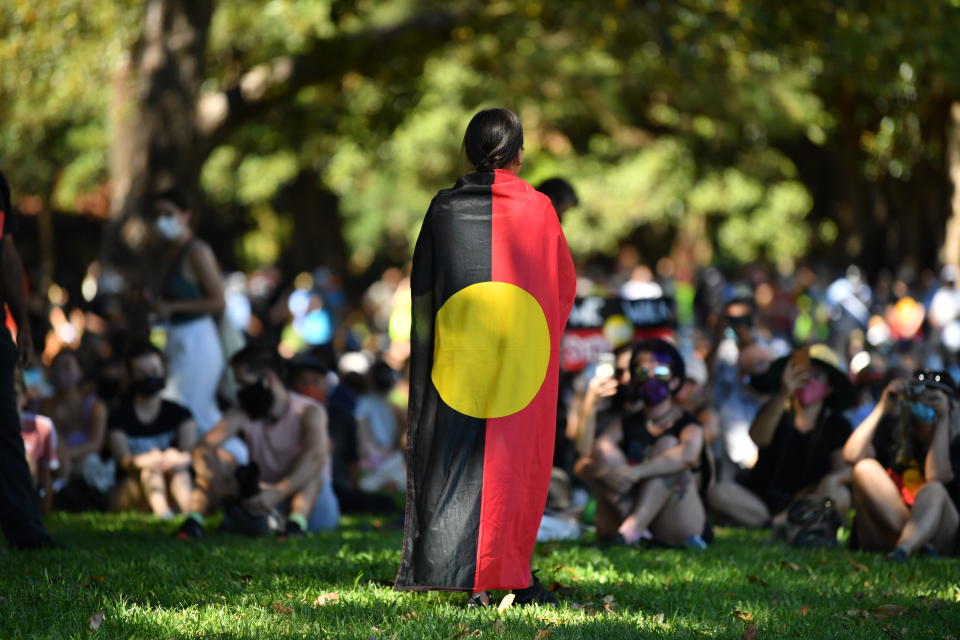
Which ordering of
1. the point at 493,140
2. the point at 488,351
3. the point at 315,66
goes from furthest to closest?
1. the point at 315,66
2. the point at 493,140
3. the point at 488,351

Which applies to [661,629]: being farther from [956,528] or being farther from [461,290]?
[956,528]

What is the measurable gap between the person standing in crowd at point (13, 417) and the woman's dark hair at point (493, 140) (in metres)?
2.56

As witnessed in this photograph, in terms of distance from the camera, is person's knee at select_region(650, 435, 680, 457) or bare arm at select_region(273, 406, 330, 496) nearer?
person's knee at select_region(650, 435, 680, 457)

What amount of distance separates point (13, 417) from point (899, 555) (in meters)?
4.51

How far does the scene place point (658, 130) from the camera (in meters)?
31.7

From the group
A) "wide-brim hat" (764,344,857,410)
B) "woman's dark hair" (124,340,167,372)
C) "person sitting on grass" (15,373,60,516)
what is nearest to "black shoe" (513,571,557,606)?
"wide-brim hat" (764,344,857,410)

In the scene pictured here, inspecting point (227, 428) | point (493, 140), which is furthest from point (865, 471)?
point (227, 428)

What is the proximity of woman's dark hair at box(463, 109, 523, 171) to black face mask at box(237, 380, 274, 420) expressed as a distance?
3.64 m

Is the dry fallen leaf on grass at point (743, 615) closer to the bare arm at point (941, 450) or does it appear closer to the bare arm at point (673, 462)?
the bare arm at point (673, 462)

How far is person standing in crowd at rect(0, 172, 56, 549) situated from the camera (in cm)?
704

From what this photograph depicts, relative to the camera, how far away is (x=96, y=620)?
5.51 meters

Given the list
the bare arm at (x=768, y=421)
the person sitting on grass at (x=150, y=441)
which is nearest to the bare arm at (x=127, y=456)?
the person sitting on grass at (x=150, y=441)

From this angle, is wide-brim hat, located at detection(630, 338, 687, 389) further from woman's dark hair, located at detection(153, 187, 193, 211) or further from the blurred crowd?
woman's dark hair, located at detection(153, 187, 193, 211)

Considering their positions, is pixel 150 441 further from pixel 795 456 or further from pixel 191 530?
pixel 795 456
